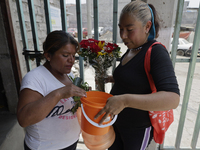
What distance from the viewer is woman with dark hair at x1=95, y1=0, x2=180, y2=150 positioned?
77 cm

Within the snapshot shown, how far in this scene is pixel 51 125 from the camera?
1148mm

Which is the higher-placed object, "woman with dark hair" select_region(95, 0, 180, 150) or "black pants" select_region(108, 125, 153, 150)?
"woman with dark hair" select_region(95, 0, 180, 150)

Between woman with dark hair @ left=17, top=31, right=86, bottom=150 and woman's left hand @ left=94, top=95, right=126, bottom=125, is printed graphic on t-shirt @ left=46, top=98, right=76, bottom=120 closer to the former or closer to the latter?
woman with dark hair @ left=17, top=31, right=86, bottom=150

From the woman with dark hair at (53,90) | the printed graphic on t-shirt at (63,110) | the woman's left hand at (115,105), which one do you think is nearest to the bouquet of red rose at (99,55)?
the woman with dark hair at (53,90)

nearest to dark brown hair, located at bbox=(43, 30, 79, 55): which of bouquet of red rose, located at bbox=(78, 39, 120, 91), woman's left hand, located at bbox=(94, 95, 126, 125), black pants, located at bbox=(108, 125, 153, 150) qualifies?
bouquet of red rose, located at bbox=(78, 39, 120, 91)

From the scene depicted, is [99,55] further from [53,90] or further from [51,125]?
[51,125]

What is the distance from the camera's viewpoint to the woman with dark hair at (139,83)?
2.53 feet

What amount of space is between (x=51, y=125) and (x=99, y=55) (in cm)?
76

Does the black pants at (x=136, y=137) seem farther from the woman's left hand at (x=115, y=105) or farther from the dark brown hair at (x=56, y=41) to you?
the dark brown hair at (x=56, y=41)

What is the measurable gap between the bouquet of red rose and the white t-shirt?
0.36m

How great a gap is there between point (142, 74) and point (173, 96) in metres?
0.28

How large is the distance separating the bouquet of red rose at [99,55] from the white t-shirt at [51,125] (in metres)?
0.36

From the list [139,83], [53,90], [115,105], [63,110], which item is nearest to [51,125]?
[63,110]

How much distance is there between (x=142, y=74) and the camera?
973 millimetres
